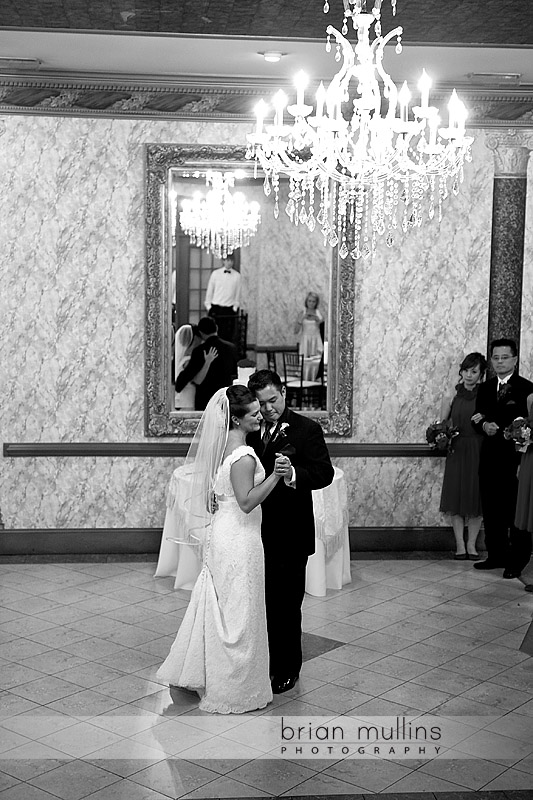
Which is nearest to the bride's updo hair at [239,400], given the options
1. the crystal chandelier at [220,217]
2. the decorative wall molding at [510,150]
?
the crystal chandelier at [220,217]

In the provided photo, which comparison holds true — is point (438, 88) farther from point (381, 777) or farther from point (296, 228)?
point (381, 777)

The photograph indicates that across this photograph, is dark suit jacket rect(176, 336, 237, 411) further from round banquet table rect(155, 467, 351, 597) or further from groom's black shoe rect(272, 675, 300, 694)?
groom's black shoe rect(272, 675, 300, 694)

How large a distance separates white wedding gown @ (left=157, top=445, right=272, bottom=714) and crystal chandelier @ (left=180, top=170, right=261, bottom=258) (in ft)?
10.7

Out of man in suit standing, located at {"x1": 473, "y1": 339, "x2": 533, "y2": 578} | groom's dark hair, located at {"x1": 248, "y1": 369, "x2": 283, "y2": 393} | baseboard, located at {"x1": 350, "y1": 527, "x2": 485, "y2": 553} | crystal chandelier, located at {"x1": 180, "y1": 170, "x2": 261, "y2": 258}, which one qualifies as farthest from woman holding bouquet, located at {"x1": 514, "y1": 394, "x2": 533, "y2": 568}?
crystal chandelier, located at {"x1": 180, "y1": 170, "x2": 261, "y2": 258}

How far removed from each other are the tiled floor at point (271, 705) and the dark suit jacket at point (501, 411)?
90cm

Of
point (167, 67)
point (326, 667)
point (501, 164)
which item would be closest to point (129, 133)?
point (167, 67)

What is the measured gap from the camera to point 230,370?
26.7ft

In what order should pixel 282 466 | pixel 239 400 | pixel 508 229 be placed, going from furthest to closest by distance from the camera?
pixel 508 229 < pixel 239 400 < pixel 282 466

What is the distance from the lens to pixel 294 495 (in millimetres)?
5277

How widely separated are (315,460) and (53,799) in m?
2.04

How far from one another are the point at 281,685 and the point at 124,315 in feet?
11.7

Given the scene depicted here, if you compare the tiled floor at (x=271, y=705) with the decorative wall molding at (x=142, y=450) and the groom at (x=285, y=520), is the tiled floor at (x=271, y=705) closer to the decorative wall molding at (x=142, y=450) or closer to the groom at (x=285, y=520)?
the groom at (x=285, y=520)

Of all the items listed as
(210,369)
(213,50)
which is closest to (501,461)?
(210,369)

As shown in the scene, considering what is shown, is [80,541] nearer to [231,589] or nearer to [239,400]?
[231,589]
